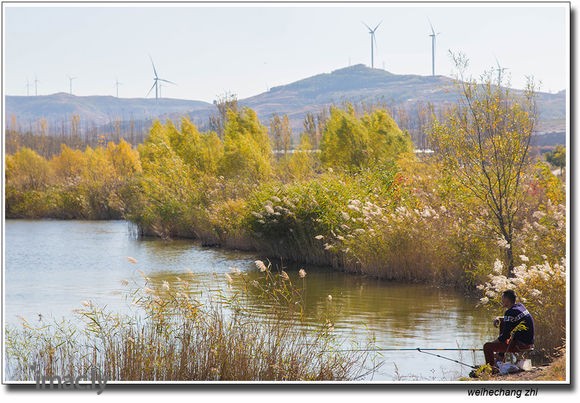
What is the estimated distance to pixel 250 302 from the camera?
627 inches

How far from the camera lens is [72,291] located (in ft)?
63.2

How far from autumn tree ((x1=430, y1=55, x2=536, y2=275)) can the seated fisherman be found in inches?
186

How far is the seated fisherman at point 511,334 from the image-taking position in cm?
1015

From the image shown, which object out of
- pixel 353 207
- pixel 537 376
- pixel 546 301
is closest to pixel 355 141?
pixel 353 207

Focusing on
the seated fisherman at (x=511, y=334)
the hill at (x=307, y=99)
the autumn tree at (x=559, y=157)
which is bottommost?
the seated fisherman at (x=511, y=334)

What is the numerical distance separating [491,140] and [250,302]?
4.81 meters

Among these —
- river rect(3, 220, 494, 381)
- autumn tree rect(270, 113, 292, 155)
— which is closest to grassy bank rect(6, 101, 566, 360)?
river rect(3, 220, 494, 381)

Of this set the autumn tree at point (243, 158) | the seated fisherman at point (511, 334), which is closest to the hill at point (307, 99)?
the autumn tree at point (243, 158)

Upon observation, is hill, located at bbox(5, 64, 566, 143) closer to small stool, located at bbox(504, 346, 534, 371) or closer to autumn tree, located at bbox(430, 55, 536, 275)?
autumn tree, located at bbox(430, 55, 536, 275)

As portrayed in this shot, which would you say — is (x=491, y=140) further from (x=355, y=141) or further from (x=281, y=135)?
(x=281, y=135)

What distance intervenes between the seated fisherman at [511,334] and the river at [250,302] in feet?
2.64

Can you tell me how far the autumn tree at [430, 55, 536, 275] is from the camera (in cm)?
1519

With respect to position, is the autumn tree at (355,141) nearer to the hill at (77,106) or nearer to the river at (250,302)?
the river at (250,302)

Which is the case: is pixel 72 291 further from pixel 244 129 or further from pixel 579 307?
pixel 244 129
